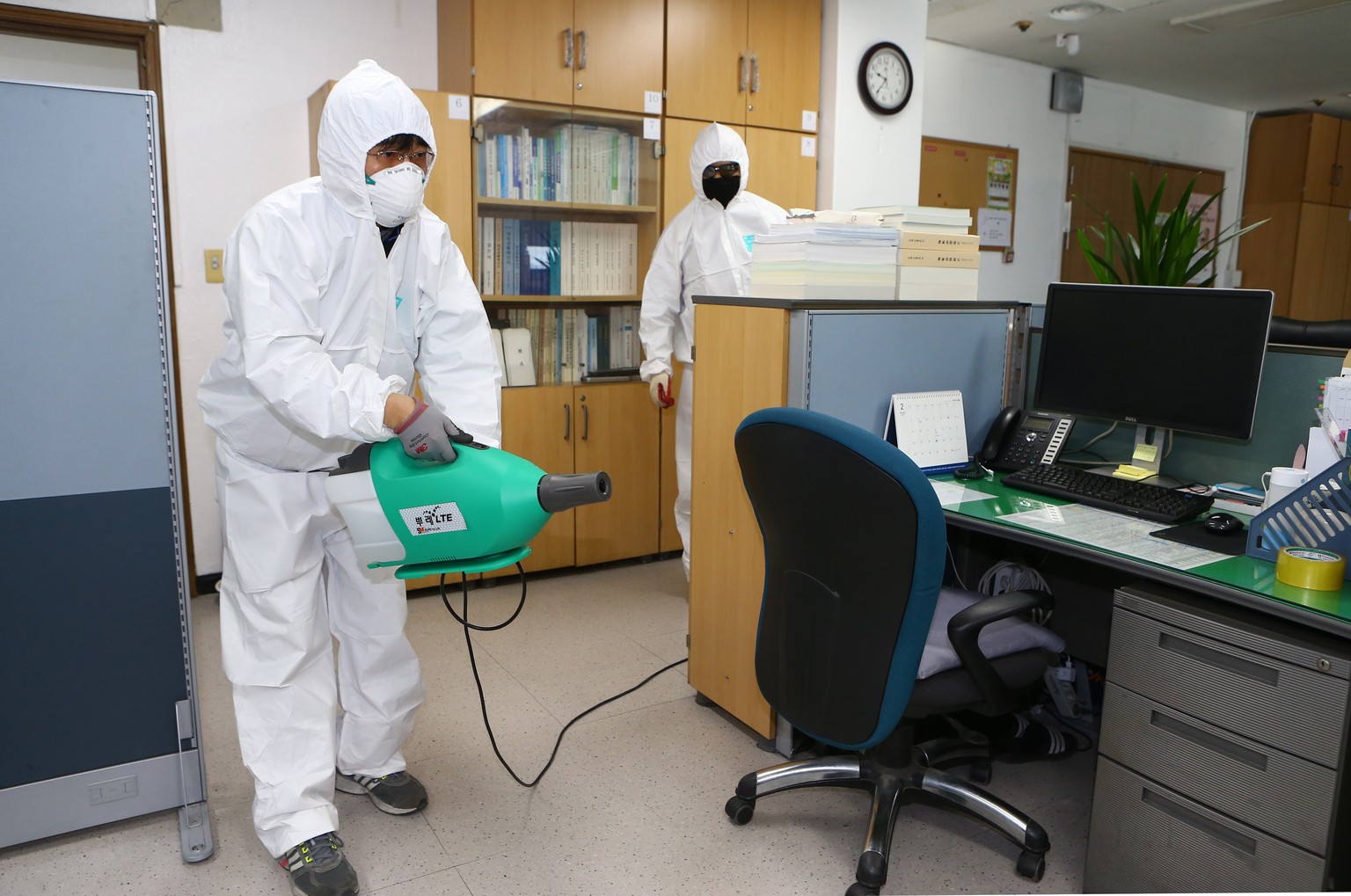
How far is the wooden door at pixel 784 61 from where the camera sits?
12.1 feet

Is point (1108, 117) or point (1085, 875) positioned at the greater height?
point (1108, 117)

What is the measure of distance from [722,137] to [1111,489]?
192 centimetres

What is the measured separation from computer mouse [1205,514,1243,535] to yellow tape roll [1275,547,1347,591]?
0.25 metres

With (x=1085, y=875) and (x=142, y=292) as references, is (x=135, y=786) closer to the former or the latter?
(x=142, y=292)

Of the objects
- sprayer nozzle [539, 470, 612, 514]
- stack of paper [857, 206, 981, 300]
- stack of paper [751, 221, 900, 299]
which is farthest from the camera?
stack of paper [857, 206, 981, 300]

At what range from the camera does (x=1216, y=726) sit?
1.46 metres

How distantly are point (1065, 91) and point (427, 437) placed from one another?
548 cm

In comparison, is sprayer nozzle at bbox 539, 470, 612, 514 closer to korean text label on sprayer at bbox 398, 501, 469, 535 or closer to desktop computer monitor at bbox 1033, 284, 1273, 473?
korean text label on sprayer at bbox 398, 501, 469, 535

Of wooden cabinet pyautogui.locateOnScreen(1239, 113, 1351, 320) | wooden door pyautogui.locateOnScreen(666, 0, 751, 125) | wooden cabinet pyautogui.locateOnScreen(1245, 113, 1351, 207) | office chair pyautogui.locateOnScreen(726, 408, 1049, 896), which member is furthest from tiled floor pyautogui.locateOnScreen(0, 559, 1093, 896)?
wooden cabinet pyautogui.locateOnScreen(1245, 113, 1351, 207)

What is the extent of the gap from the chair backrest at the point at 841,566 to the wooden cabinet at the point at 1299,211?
627 cm

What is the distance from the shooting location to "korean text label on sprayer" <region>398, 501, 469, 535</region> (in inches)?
55.5

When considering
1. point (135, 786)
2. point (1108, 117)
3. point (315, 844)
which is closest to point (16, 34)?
point (135, 786)

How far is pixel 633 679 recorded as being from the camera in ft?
8.85

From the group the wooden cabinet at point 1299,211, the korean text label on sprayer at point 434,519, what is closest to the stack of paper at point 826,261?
the korean text label on sprayer at point 434,519
